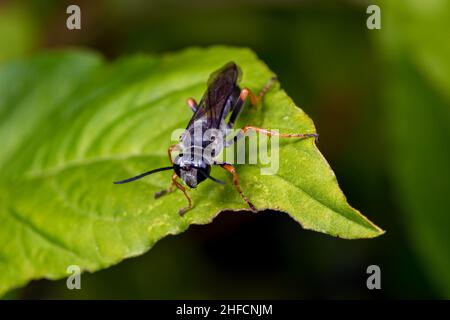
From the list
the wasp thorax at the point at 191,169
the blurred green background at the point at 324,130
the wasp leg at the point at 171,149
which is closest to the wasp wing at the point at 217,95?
the wasp leg at the point at 171,149

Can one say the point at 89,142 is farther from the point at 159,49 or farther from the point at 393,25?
the point at 159,49

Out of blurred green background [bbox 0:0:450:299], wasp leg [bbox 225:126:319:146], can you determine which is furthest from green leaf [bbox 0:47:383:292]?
blurred green background [bbox 0:0:450:299]

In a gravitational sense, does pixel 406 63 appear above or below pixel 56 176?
above

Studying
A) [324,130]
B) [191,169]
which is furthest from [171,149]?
[324,130]

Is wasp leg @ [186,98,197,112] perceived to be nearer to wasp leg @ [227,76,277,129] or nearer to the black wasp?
the black wasp

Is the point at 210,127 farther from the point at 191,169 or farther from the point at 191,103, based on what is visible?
the point at 191,169

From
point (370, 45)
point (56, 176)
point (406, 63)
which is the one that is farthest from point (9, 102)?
point (370, 45)

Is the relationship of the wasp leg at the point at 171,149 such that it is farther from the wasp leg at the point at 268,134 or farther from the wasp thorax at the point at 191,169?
the wasp leg at the point at 268,134
